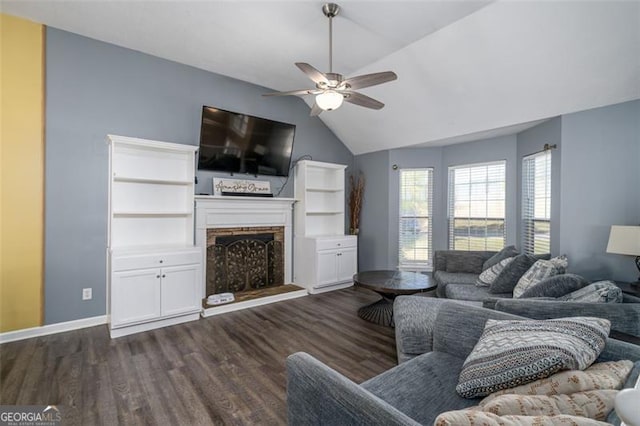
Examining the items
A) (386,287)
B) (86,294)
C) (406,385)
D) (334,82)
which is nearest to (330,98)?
(334,82)

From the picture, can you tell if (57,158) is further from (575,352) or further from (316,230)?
(575,352)

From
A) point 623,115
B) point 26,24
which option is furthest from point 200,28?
point 623,115

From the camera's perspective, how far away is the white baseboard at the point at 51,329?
3.00 metres

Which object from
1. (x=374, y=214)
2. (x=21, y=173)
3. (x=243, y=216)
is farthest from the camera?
(x=374, y=214)

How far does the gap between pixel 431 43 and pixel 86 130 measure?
3.95m

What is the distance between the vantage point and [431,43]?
331 centimetres

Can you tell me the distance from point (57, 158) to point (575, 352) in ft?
14.6

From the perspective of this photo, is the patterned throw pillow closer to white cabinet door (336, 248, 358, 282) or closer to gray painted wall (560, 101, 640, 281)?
gray painted wall (560, 101, 640, 281)

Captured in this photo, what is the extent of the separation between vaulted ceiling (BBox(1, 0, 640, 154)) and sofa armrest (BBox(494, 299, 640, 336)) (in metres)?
2.33

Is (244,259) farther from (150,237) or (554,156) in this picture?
(554,156)

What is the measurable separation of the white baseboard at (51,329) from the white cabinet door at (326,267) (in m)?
2.76

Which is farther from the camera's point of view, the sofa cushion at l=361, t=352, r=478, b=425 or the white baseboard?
the white baseboard

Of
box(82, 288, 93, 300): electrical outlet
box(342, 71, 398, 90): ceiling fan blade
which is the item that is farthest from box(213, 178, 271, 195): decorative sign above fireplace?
box(342, 71, 398, 90): ceiling fan blade

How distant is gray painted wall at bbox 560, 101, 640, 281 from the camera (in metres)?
3.02
